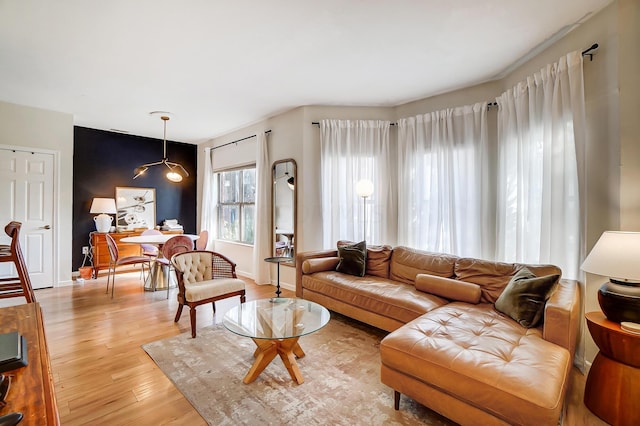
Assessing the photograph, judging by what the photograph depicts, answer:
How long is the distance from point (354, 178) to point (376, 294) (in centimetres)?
188

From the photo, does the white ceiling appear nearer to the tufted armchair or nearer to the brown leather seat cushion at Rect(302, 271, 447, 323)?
the tufted armchair

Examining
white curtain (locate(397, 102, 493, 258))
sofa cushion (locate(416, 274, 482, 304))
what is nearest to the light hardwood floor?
sofa cushion (locate(416, 274, 482, 304))

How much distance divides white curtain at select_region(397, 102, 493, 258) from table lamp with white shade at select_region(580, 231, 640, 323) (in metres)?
1.50

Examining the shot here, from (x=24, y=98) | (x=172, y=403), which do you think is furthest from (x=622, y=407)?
(x=24, y=98)

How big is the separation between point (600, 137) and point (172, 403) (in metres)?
3.58

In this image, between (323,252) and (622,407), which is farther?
(323,252)

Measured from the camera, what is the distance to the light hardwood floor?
1824 millimetres

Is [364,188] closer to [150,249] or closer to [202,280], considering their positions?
[202,280]

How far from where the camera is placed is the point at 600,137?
221 centimetres

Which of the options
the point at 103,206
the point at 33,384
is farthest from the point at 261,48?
the point at 103,206

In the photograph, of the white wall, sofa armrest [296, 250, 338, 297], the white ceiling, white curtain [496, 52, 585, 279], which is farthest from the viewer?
the white wall

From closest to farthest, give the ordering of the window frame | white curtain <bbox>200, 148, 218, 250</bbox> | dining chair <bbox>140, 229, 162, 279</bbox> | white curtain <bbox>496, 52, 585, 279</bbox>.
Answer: white curtain <bbox>496, 52, 585, 279</bbox> < dining chair <bbox>140, 229, 162, 279</bbox> < the window frame < white curtain <bbox>200, 148, 218, 250</bbox>

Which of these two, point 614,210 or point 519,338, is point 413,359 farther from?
point 614,210

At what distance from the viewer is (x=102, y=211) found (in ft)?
17.0
